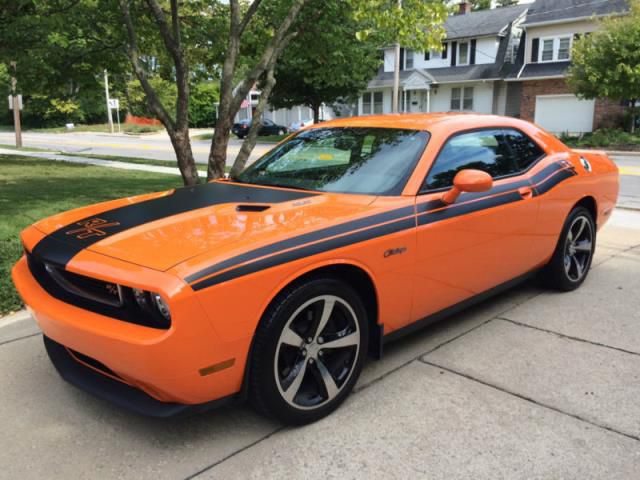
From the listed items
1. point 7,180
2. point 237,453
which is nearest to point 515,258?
point 237,453

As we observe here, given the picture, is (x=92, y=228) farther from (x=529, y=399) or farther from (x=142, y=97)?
(x=142, y=97)

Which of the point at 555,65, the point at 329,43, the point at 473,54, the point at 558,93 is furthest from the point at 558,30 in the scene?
the point at 329,43

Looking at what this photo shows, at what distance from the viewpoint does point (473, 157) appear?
396cm

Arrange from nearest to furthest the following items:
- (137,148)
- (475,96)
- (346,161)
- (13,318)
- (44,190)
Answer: (346,161) → (13,318) → (44,190) → (137,148) → (475,96)

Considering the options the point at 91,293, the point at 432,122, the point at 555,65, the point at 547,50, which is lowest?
the point at 91,293

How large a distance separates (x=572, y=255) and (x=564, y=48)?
2966 centimetres

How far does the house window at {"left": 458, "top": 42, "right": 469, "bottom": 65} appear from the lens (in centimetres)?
3507

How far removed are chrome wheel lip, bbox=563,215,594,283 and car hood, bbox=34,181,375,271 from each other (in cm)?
232

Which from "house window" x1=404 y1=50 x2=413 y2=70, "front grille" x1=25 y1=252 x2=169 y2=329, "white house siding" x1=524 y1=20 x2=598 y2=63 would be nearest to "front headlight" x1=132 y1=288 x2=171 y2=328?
"front grille" x1=25 y1=252 x2=169 y2=329

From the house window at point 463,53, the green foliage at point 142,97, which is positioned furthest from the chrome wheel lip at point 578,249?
the green foliage at point 142,97

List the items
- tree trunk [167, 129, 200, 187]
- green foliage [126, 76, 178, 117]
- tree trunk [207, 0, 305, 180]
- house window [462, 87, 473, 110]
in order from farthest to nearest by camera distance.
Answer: green foliage [126, 76, 178, 117]
house window [462, 87, 473, 110]
tree trunk [167, 129, 200, 187]
tree trunk [207, 0, 305, 180]

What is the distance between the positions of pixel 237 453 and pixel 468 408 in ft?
4.00

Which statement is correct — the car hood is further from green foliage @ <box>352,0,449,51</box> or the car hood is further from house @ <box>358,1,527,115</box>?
house @ <box>358,1,527,115</box>

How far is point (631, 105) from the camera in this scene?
26.1m
